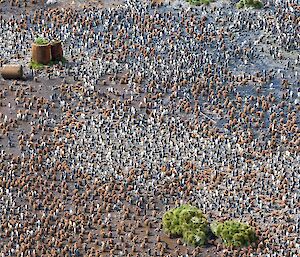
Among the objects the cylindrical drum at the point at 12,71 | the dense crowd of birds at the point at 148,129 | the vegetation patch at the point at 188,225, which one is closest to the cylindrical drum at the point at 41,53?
the dense crowd of birds at the point at 148,129

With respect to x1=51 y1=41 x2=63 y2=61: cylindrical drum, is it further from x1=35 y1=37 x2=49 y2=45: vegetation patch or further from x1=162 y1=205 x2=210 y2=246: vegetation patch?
x1=162 y1=205 x2=210 y2=246: vegetation patch

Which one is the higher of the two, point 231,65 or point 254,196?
point 231,65

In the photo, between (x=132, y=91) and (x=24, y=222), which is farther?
(x=132, y=91)

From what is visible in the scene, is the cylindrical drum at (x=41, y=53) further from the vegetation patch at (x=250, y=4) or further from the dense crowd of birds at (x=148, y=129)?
the vegetation patch at (x=250, y=4)

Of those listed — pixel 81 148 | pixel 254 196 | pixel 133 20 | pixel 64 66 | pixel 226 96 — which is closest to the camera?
pixel 254 196

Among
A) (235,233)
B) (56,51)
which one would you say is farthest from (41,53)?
(235,233)

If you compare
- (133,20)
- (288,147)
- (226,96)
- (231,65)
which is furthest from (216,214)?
(133,20)

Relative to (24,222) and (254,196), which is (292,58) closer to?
(254,196)
